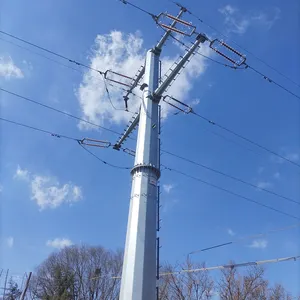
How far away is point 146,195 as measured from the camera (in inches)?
458

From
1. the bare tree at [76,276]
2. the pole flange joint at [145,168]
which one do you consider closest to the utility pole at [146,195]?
the pole flange joint at [145,168]

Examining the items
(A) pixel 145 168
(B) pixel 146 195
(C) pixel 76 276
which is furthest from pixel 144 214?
(C) pixel 76 276

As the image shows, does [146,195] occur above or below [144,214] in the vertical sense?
above

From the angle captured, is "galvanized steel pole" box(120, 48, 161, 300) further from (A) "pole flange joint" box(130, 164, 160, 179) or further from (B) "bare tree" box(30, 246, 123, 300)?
(B) "bare tree" box(30, 246, 123, 300)

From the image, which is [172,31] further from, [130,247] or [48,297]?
[48,297]

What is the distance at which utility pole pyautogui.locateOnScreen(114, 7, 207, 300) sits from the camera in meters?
10.0

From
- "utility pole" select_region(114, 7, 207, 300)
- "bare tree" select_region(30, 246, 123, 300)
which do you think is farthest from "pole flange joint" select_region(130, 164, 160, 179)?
"bare tree" select_region(30, 246, 123, 300)

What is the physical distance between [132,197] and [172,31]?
29.6 ft

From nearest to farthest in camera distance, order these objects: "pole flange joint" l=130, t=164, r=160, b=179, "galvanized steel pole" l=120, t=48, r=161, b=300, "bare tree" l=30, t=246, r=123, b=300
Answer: "galvanized steel pole" l=120, t=48, r=161, b=300 → "pole flange joint" l=130, t=164, r=160, b=179 → "bare tree" l=30, t=246, r=123, b=300

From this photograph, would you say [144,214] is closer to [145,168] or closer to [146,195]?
[146,195]

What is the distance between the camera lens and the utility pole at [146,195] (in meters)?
10.0

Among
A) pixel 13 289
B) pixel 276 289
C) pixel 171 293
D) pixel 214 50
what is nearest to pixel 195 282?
pixel 171 293

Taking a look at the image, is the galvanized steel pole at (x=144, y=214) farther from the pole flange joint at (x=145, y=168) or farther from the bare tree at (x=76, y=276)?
the bare tree at (x=76, y=276)

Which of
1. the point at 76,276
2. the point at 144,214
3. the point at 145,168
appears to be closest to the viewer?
the point at 144,214
